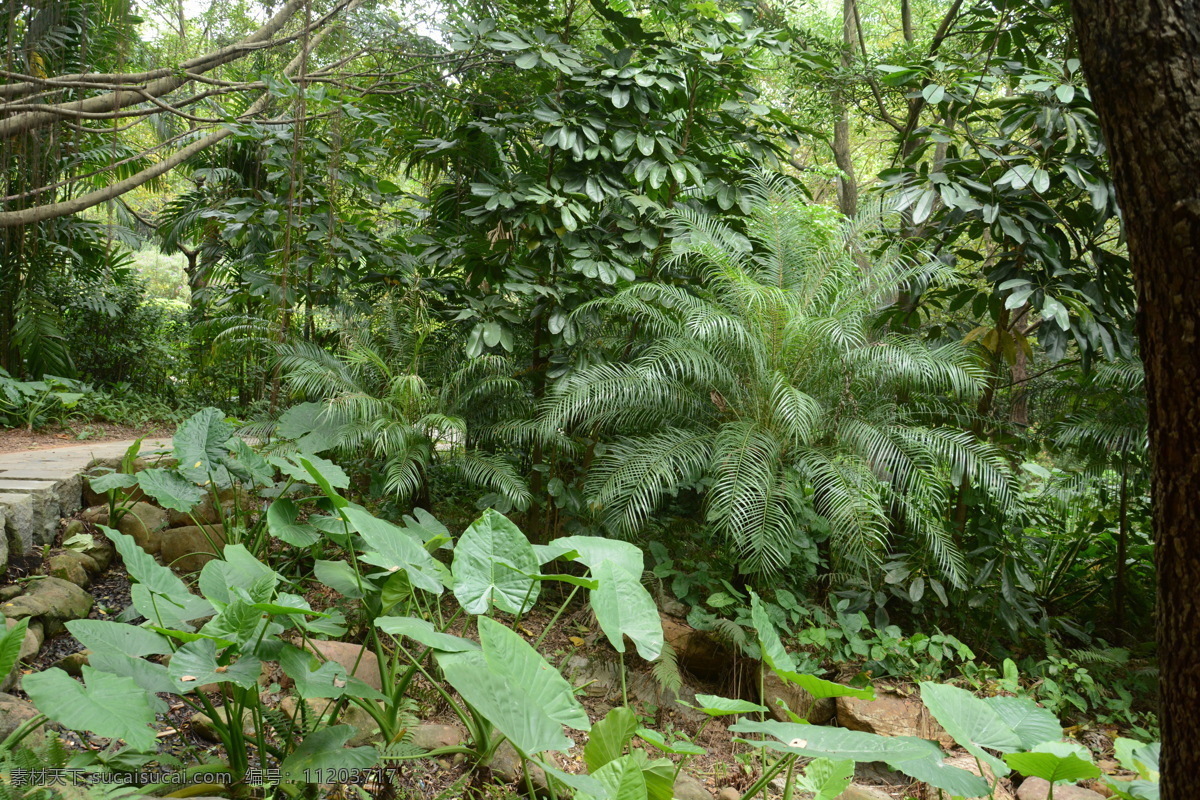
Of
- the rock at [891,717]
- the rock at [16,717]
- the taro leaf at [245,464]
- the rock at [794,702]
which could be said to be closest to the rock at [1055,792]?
the rock at [891,717]

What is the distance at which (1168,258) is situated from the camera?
1.17 metres

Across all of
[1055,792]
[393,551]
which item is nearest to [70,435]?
[393,551]

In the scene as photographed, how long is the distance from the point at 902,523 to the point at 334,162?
142 inches

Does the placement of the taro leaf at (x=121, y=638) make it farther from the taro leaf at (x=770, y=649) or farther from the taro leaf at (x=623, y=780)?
the taro leaf at (x=770, y=649)

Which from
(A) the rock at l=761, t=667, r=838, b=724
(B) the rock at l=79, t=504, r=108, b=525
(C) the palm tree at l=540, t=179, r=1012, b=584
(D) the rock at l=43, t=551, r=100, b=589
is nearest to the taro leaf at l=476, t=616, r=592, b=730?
(C) the palm tree at l=540, t=179, r=1012, b=584

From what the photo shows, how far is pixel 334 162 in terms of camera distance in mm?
3930

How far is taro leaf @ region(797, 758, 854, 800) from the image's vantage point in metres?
1.57

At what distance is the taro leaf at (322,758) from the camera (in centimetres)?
154

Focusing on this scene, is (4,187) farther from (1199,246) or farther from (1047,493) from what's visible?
(1047,493)

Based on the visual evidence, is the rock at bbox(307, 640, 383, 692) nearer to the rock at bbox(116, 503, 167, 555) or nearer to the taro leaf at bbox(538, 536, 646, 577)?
the taro leaf at bbox(538, 536, 646, 577)

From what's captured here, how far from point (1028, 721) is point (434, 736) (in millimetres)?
1590

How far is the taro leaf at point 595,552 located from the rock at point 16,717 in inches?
50.0

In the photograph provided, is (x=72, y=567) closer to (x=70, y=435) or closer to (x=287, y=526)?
(x=287, y=526)

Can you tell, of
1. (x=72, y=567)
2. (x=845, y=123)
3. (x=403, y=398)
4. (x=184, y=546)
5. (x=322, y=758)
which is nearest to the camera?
(x=322, y=758)
